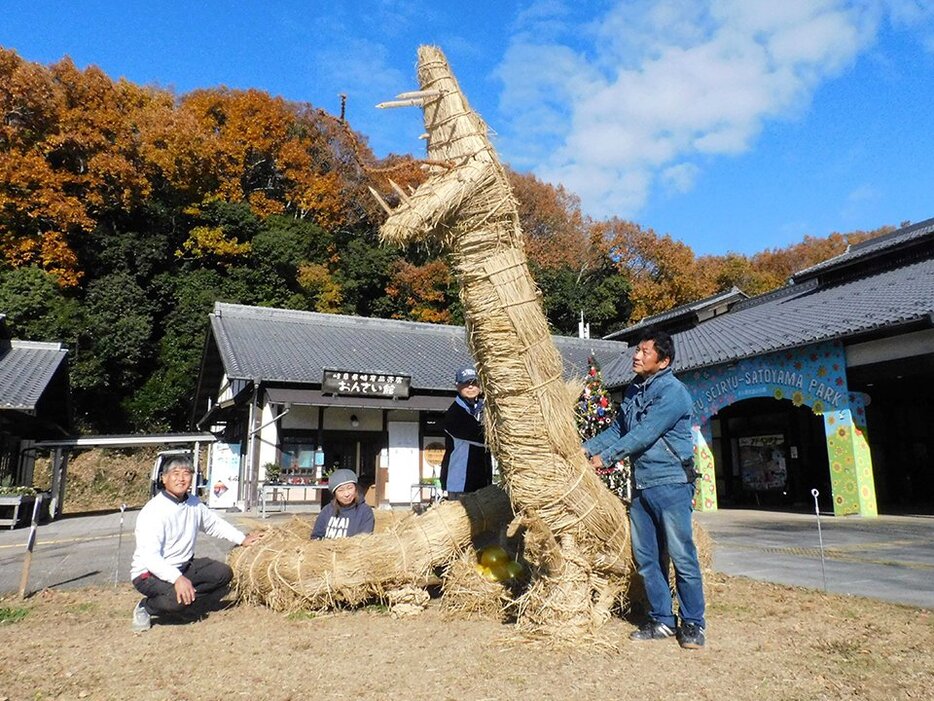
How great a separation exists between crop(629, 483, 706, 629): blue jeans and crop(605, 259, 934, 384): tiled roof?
861 centimetres

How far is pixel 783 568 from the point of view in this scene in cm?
567

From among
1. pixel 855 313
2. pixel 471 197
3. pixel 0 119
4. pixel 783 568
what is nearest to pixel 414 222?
pixel 471 197

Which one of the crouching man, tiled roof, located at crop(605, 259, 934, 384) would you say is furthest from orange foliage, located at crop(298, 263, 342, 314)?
the crouching man

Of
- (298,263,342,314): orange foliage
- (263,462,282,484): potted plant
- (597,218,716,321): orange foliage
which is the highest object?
(597,218,716,321): orange foliage

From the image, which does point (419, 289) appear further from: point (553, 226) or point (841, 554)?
point (841, 554)

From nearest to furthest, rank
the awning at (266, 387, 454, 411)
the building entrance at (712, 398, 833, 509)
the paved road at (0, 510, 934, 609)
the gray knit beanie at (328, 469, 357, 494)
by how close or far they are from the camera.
Answer: the gray knit beanie at (328, 469, 357, 494), the paved road at (0, 510, 934, 609), the awning at (266, 387, 454, 411), the building entrance at (712, 398, 833, 509)

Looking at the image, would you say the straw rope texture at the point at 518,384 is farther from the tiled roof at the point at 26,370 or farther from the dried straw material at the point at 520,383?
the tiled roof at the point at 26,370

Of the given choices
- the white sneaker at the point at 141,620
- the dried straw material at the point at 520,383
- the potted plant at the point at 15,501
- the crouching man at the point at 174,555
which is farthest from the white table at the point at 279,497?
the dried straw material at the point at 520,383

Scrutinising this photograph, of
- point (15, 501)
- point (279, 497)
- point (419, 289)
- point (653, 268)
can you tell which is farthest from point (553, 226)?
point (15, 501)

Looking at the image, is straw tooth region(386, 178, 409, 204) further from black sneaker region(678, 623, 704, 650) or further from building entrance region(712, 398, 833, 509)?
building entrance region(712, 398, 833, 509)

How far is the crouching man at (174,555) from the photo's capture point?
389 centimetres

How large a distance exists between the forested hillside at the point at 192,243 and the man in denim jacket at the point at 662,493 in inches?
659

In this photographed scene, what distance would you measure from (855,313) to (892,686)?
10817 millimetres

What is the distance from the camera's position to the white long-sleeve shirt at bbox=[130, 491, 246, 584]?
3918mm
